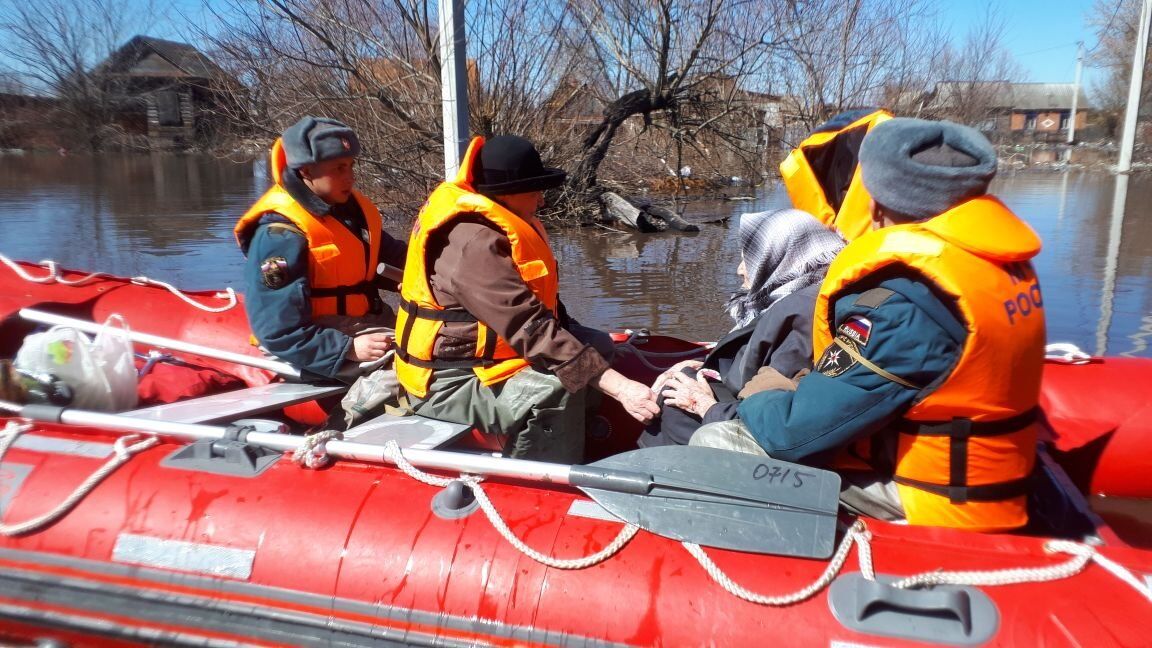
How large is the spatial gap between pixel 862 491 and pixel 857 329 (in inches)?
19.1

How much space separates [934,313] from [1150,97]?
117ft

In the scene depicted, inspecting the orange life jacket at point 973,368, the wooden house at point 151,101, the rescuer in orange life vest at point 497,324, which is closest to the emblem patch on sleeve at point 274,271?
the rescuer in orange life vest at point 497,324

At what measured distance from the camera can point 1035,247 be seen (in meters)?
1.53

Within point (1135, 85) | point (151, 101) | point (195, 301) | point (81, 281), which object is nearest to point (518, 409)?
point (195, 301)

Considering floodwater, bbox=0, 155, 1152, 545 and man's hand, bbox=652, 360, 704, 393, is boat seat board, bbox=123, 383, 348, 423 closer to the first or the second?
man's hand, bbox=652, 360, 704, 393

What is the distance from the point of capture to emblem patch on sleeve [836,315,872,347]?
5.02 ft

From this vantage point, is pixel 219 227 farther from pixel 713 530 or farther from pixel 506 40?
pixel 713 530

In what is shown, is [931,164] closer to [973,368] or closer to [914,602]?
[973,368]

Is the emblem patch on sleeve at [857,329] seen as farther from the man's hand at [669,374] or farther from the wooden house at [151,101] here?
the wooden house at [151,101]

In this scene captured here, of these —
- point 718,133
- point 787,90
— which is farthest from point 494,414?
point 787,90

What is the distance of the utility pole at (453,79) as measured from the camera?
486 cm

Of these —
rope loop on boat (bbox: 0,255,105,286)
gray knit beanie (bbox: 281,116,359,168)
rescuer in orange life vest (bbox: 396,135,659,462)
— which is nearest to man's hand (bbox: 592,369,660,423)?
rescuer in orange life vest (bbox: 396,135,659,462)

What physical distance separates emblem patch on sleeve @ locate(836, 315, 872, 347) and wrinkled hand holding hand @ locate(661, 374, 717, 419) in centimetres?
62

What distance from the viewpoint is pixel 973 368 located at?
148 centimetres
